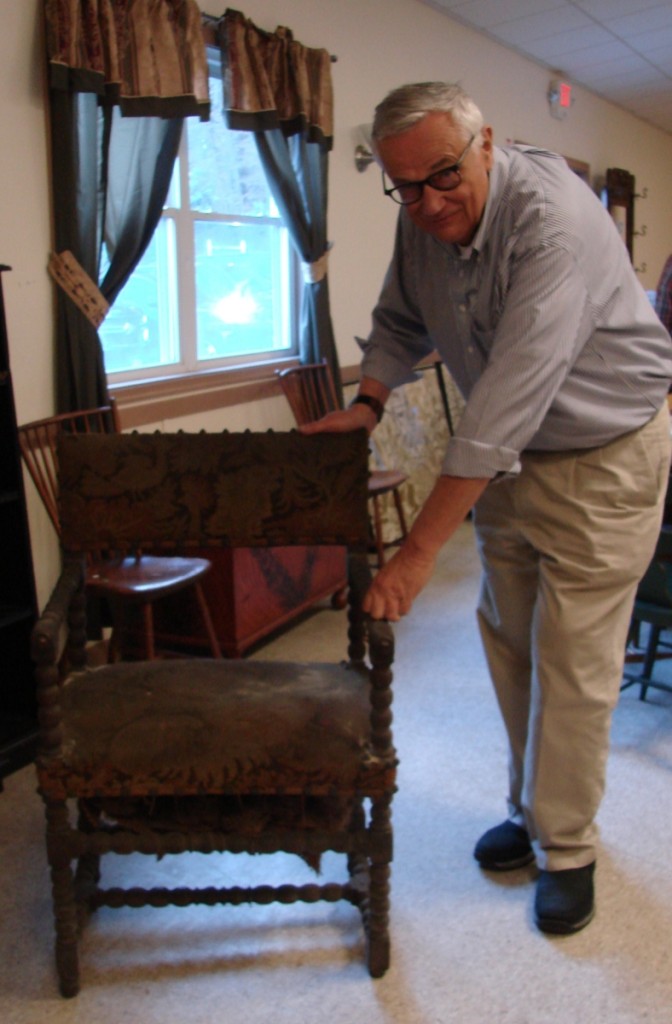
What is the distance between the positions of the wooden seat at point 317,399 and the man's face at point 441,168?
1978mm

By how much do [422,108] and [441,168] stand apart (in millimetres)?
92

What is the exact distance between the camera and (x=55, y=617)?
154 centimetres

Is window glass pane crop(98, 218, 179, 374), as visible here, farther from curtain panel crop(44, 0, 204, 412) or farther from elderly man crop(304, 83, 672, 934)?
elderly man crop(304, 83, 672, 934)

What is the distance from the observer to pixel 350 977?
1.65 meters

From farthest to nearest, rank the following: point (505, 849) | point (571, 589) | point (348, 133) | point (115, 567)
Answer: point (348, 133)
point (115, 567)
point (505, 849)
point (571, 589)

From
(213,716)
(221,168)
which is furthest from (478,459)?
(221,168)

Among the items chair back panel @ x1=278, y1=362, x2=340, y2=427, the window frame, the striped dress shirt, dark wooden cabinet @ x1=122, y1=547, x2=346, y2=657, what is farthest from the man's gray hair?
chair back panel @ x1=278, y1=362, x2=340, y2=427

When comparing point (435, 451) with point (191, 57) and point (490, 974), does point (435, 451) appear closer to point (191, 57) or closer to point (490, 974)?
point (191, 57)

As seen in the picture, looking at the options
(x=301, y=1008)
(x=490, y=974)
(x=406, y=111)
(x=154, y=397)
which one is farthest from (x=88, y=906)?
(x=154, y=397)

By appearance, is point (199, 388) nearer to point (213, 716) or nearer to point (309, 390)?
point (309, 390)

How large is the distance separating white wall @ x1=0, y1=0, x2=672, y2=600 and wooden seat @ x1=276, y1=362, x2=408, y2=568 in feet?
0.53

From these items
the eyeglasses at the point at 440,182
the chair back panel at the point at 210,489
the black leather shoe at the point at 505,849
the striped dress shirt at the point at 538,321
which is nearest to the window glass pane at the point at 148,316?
the chair back panel at the point at 210,489

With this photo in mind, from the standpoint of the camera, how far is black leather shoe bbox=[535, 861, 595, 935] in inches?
68.6

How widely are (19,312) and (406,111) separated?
5.32 feet
